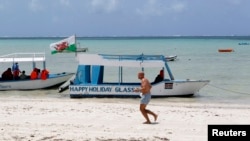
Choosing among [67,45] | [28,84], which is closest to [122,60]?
[67,45]

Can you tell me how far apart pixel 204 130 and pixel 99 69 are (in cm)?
1148

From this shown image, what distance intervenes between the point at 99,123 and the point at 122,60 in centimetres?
918

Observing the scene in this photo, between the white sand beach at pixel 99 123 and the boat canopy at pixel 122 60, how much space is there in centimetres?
456

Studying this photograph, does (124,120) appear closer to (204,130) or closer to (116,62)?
(204,130)

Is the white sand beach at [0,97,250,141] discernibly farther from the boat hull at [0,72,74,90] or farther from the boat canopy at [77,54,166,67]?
the boat hull at [0,72,74,90]

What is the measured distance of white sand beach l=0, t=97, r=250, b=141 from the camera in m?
12.3

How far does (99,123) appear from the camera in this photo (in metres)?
14.5

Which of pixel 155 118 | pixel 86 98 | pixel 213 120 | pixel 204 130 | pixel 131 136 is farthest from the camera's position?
pixel 86 98

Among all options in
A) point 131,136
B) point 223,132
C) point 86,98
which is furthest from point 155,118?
point 86,98

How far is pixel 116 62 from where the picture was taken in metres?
23.3

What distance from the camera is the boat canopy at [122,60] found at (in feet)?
76.0

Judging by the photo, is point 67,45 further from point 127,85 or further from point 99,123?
point 99,123

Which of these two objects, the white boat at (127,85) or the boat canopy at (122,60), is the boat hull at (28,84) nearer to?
the white boat at (127,85)

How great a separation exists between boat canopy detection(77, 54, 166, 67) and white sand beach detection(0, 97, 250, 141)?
4561 mm
